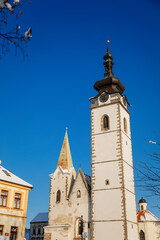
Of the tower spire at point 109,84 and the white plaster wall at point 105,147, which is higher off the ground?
the tower spire at point 109,84

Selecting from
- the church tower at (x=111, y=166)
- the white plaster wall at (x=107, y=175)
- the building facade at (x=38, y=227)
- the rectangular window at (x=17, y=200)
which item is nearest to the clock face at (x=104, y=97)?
the church tower at (x=111, y=166)

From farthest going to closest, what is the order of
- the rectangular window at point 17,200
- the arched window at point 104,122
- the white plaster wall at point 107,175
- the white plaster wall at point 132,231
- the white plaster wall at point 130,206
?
the arched window at point 104,122
the white plaster wall at point 107,175
the white plaster wall at point 130,206
the white plaster wall at point 132,231
the rectangular window at point 17,200

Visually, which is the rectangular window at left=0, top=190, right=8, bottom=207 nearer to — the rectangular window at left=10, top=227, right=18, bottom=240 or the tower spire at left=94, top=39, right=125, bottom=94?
the rectangular window at left=10, top=227, right=18, bottom=240

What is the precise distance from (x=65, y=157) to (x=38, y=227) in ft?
81.4

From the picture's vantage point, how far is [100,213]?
93.8 feet

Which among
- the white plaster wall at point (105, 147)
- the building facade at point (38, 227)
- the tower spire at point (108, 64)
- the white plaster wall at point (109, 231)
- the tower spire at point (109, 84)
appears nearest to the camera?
the white plaster wall at point (109, 231)

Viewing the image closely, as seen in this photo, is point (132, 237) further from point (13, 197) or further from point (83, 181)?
point (13, 197)

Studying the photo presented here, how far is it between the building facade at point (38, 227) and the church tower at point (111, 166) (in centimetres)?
2676

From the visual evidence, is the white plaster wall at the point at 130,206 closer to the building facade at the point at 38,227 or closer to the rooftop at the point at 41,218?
the building facade at the point at 38,227

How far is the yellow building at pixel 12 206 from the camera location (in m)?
23.1

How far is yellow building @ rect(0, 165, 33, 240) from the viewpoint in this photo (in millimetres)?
23125

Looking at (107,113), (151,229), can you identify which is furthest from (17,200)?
(151,229)

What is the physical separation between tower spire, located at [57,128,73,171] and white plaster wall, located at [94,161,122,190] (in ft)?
15.1

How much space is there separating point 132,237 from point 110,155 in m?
8.62
